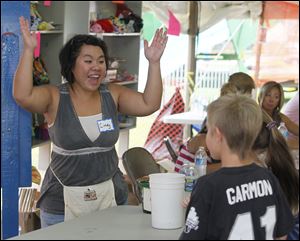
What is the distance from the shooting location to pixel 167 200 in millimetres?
2908

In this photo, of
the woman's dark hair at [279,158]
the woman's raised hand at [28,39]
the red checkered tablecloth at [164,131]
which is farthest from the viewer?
the red checkered tablecloth at [164,131]

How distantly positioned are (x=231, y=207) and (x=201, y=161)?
5.55ft

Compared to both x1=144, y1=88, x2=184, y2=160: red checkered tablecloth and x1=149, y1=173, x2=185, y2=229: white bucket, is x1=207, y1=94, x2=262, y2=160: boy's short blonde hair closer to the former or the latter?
Answer: x1=149, y1=173, x2=185, y2=229: white bucket

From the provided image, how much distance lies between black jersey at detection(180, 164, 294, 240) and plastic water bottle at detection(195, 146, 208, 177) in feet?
4.84

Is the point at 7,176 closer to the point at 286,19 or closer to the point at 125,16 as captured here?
the point at 125,16

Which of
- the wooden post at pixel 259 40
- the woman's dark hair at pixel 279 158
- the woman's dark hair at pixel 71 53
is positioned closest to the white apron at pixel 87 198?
the woman's dark hair at pixel 71 53

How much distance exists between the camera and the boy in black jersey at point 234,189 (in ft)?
8.05

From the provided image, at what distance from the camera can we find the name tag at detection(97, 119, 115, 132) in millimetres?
3524

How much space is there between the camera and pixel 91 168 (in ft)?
11.5

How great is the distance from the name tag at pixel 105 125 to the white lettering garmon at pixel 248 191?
1158 mm

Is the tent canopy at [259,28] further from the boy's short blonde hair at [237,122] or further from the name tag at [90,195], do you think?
the boy's short blonde hair at [237,122]

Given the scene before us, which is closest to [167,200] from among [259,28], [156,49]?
[156,49]

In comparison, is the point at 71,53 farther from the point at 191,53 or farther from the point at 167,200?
the point at 191,53

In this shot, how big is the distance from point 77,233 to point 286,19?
800 cm
